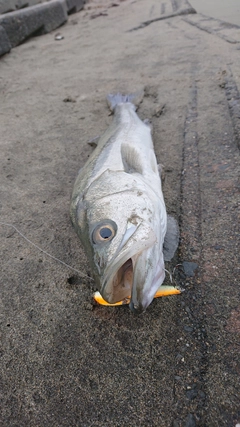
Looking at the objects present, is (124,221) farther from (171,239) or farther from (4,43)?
(4,43)

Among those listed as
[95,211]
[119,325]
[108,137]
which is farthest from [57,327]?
[108,137]

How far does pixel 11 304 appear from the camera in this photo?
2082 millimetres

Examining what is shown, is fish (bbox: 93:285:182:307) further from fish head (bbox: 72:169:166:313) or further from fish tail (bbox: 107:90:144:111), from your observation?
fish tail (bbox: 107:90:144:111)

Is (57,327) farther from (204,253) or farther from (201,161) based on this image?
(201,161)

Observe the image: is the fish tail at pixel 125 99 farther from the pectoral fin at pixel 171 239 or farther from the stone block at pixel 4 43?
the stone block at pixel 4 43

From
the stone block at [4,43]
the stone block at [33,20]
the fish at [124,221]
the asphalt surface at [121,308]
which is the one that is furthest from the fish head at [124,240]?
the stone block at [33,20]

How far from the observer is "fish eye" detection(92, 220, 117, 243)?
6.14 ft

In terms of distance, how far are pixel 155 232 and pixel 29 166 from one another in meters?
2.06

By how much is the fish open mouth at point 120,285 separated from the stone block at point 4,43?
24.4 ft

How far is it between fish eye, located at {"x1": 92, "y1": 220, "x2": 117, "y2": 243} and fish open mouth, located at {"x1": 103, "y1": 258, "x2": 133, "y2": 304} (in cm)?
20

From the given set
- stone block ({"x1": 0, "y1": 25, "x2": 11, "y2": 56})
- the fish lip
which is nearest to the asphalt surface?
the fish lip

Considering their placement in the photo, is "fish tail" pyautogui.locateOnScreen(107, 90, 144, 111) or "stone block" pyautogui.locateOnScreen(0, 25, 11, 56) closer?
"fish tail" pyautogui.locateOnScreen(107, 90, 144, 111)

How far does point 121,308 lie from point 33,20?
9722mm

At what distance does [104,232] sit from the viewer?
191 cm
